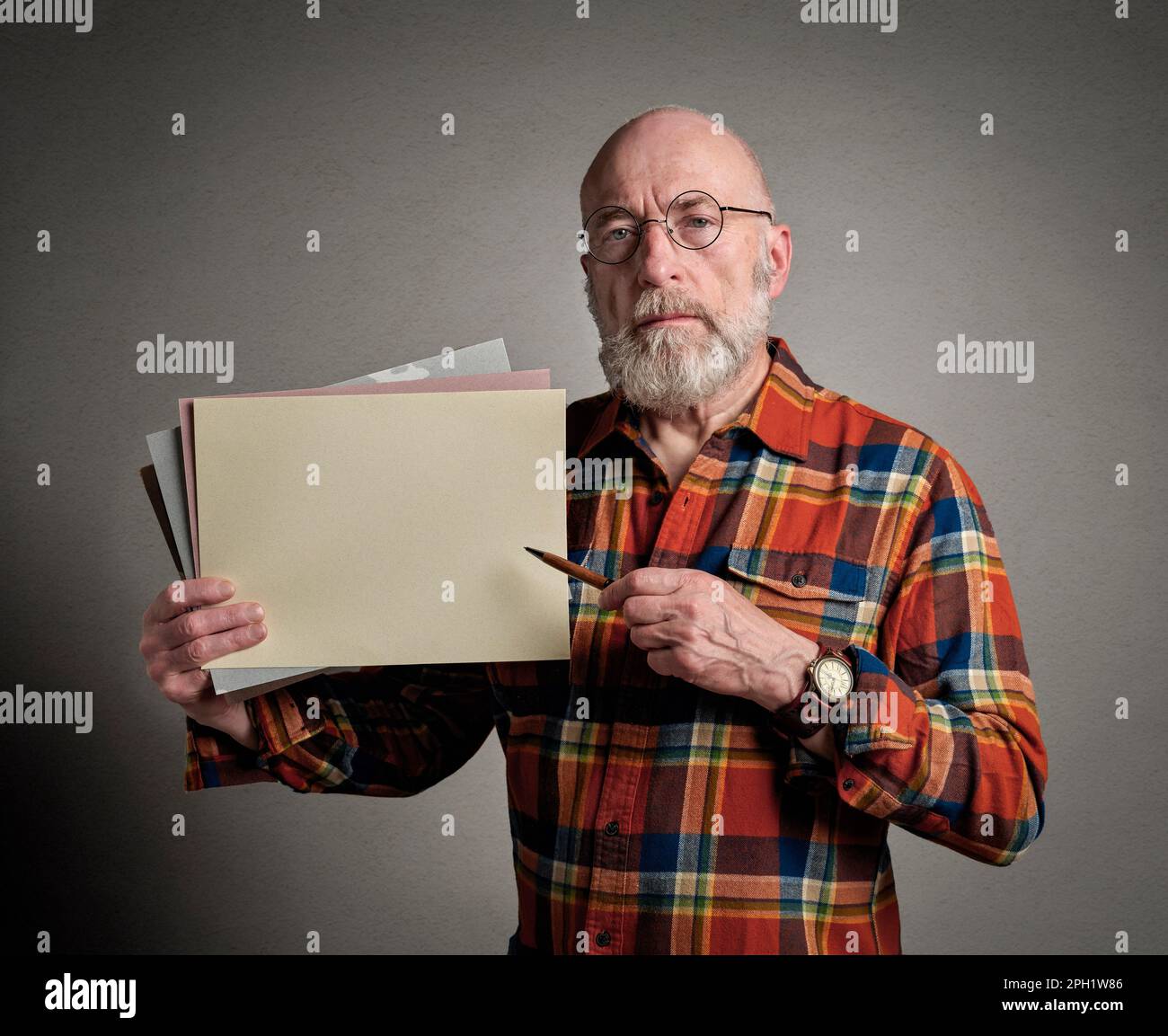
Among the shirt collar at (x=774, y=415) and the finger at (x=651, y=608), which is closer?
the finger at (x=651, y=608)

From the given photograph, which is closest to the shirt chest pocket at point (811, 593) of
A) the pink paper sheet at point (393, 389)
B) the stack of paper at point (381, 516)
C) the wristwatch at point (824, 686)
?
the wristwatch at point (824, 686)

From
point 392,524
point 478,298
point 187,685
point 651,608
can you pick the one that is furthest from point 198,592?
point 478,298

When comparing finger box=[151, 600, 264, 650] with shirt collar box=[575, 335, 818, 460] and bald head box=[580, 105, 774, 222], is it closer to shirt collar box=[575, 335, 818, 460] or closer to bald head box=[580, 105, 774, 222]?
shirt collar box=[575, 335, 818, 460]

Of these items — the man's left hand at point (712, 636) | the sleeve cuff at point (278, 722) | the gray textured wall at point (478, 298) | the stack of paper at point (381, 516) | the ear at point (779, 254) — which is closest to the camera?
the man's left hand at point (712, 636)

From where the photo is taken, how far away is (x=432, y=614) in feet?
4.41

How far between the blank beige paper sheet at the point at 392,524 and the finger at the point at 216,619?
2 cm

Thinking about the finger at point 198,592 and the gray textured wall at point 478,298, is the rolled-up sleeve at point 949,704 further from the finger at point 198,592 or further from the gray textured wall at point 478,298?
the gray textured wall at point 478,298

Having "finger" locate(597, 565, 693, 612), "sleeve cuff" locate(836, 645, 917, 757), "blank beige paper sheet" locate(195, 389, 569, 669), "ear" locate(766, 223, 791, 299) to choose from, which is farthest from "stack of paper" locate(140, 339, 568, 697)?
"ear" locate(766, 223, 791, 299)

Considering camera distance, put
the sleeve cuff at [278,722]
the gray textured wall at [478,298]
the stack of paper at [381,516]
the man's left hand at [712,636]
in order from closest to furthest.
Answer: the man's left hand at [712,636] < the stack of paper at [381,516] < the sleeve cuff at [278,722] < the gray textured wall at [478,298]

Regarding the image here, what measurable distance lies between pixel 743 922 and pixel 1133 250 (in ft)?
6.34

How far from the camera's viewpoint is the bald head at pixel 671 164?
5.10 feet

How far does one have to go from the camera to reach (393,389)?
135 cm

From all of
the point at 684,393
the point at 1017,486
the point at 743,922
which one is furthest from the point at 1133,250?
the point at 743,922

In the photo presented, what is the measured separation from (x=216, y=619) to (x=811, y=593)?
2.52 feet
